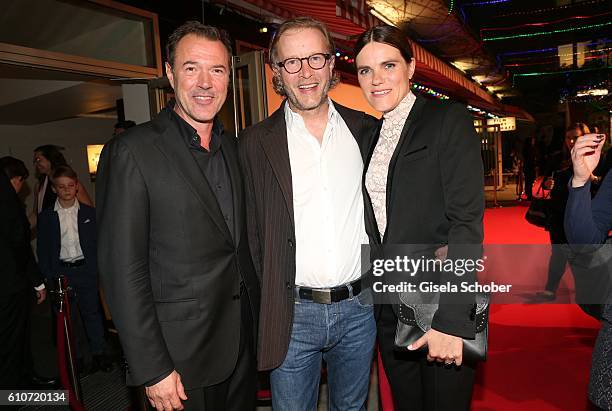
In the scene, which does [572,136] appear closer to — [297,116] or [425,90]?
[297,116]

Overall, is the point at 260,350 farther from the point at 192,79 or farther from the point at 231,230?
the point at 192,79

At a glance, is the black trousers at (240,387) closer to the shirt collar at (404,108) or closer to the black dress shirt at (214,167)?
the black dress shirt at (214,167)

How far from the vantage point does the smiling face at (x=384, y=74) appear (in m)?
1.89

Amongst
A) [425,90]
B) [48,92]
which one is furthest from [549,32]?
[48,92]

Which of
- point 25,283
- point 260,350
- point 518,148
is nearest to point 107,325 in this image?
point 25,283

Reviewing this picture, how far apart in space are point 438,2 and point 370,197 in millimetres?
5740

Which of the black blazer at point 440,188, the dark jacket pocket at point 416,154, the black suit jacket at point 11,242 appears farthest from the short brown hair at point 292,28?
the black suit jacket at point 11,242

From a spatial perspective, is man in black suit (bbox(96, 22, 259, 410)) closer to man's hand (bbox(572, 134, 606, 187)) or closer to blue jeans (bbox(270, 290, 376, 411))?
blue jeans (bbox(270, 290, 376, 411))

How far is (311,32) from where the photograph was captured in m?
2.12

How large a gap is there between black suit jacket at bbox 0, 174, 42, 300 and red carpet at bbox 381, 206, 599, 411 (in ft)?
9.15

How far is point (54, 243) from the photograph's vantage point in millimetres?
4438

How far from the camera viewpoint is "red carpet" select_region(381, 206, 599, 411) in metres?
3.27

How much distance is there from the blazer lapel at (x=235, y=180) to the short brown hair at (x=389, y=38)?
701 mm

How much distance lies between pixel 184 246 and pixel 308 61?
0.99 meters
